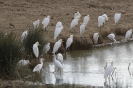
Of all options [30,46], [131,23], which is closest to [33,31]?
[30,46]

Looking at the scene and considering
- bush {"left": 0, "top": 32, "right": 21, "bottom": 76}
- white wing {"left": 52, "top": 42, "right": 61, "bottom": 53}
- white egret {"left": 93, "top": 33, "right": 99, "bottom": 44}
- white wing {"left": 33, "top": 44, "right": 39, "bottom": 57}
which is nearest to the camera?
bush {"left": 0, "top": 32, "right": 21, "bottom": 76}

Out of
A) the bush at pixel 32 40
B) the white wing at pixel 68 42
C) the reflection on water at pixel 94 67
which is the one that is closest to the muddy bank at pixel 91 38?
the reflection on water at pixel 94 67

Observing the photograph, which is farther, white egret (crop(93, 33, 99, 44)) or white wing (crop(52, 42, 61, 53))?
white egret (crop(93, 33, 99, 44))

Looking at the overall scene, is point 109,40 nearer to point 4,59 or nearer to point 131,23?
point 131,23

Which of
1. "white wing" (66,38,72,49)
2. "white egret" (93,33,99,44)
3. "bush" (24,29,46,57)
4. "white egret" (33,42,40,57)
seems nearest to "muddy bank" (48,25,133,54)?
"white egret" (93,33,99,44)

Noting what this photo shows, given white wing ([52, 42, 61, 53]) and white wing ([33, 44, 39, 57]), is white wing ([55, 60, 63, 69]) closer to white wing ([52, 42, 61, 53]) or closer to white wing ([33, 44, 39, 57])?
white wing ([33, 44, 39, 57])

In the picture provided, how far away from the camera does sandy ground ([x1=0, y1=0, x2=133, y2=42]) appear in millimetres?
17094

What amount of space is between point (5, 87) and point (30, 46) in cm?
363

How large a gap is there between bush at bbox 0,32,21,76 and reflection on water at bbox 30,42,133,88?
2.81 ft

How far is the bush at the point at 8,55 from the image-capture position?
1083cm

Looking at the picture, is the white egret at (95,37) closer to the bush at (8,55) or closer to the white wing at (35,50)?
the white wing at (35,50)

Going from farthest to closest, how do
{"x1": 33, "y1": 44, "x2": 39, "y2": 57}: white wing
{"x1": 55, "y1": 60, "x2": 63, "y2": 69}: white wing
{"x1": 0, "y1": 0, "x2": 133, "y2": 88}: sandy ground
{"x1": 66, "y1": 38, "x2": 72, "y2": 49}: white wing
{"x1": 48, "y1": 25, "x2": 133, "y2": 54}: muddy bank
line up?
{"x1": 0, "y1": 0, "x2": 133, "y2": 88}: sandy ground < {"x1": 48, "y1": 25, "x2": 133, "y2": 54}: muddy bank < {"x1": 66, "y1": 38, "x2": 72, "y2": 49}: white wing < {"x1": 33, "y1": 44, "x2": 39, "y2": 57}: white wing < {"x1": 55, "y1": 60, "x2": 63, "y2": 69}: white wing

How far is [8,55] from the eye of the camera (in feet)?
35.9

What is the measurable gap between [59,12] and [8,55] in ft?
30.3
